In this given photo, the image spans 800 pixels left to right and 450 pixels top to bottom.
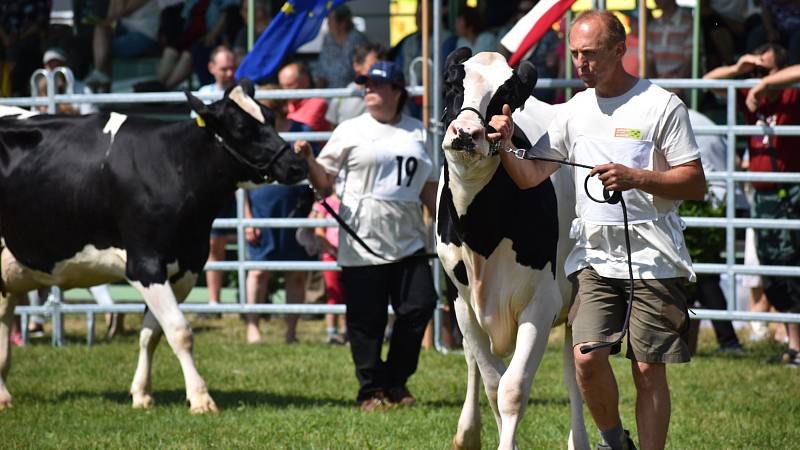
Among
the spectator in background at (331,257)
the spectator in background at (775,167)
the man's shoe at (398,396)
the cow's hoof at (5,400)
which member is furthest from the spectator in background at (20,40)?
the spectator in background at (775,167)

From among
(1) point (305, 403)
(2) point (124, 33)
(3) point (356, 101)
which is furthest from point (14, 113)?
(2) point (124, 33)

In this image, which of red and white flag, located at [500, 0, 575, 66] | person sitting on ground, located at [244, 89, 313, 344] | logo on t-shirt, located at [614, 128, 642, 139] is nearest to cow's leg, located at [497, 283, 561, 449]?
logo on t-shirt, located at [614, 128, 642, 139]

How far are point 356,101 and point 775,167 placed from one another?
136 inches

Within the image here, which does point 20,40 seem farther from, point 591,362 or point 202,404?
point 591,362

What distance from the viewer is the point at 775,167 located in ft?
32.8

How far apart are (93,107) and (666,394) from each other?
791 cm

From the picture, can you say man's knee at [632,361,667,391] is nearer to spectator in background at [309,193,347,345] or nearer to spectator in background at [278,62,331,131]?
spectator in background at [309,193,347,345]

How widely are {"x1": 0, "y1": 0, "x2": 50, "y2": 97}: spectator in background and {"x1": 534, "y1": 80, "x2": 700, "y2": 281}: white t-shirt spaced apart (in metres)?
10.2

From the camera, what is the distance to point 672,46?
39.2ft

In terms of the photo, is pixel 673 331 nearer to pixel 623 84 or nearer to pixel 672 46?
pixel 623 84

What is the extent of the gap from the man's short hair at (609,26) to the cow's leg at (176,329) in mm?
3489

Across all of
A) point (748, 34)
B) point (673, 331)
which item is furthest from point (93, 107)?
point (673, 331)

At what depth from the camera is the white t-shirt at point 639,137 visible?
515 centimetres

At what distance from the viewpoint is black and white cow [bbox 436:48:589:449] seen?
18.0 ft
